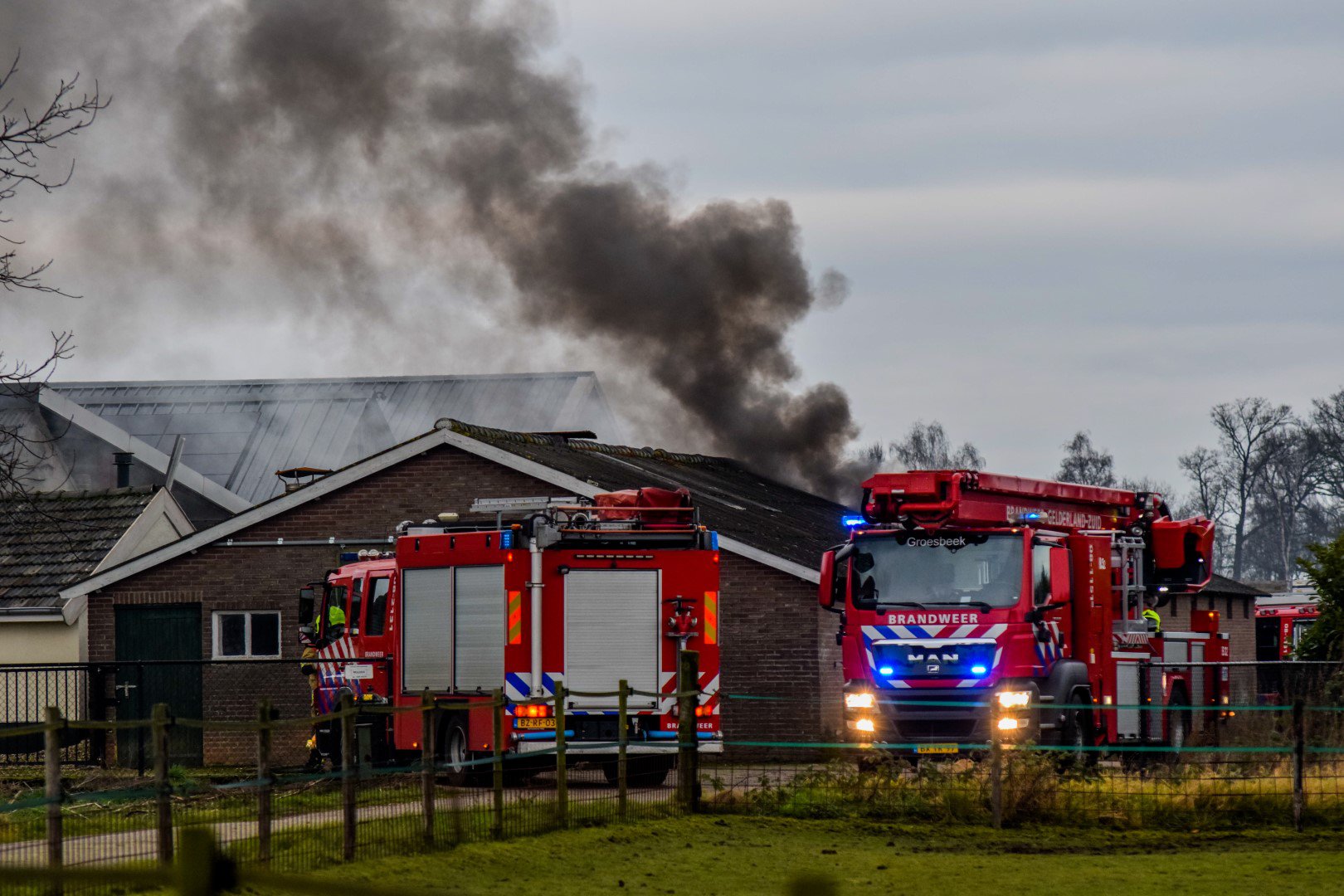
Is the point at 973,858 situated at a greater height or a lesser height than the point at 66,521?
lesser

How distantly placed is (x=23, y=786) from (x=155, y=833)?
830cm

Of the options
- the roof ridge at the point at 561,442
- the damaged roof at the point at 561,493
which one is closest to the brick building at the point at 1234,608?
the roof ridge at the point at 561,442

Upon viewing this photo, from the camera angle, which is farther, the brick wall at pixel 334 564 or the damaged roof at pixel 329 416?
the damaged roof at pixel 329 416

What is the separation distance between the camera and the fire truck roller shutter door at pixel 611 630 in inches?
707

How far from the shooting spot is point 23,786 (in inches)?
763

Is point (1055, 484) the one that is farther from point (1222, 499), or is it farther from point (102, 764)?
point (1222, 499)

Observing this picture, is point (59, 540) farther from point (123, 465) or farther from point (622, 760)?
point (622, 760)

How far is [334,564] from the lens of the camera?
24891mm

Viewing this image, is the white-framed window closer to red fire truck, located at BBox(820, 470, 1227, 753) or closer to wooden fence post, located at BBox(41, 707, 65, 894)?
red fire truck, located at BBox(820, 470, 1227, 753)

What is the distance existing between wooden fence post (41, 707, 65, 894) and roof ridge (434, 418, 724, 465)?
46.2 ft

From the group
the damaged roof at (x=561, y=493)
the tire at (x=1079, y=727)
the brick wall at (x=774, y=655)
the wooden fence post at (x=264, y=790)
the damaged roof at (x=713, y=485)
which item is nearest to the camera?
the wooden fence post at (x=264, y=790)

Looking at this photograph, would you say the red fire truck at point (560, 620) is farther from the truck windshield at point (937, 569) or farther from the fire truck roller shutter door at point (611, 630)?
the truck windshield at point (937, 569)

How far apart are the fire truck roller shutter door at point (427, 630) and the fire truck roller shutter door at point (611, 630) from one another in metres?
1.27

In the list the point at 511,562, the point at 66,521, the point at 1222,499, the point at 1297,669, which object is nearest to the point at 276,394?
the point at 66,521
